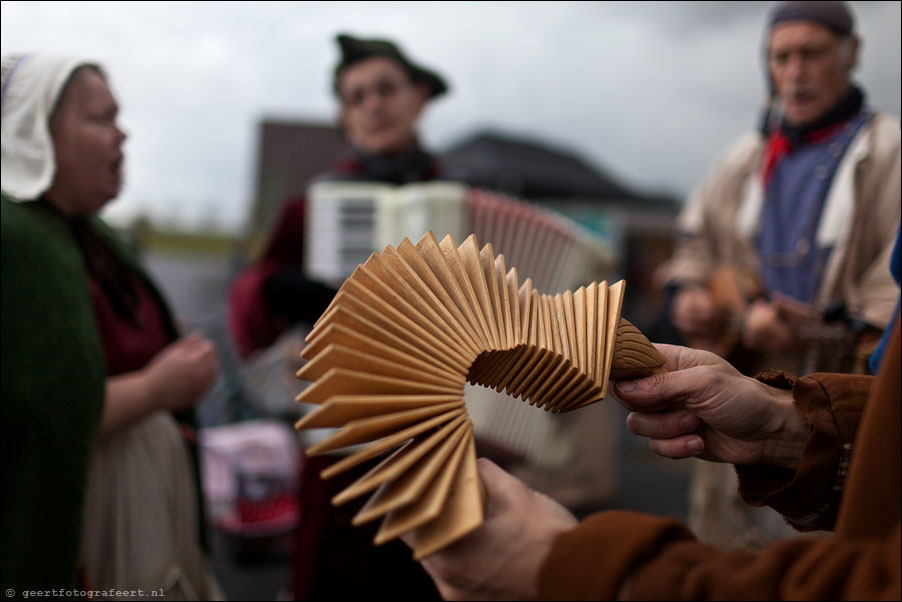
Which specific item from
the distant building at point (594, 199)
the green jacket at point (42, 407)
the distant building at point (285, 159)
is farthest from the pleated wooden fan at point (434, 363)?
the distant building at point (594, 199)

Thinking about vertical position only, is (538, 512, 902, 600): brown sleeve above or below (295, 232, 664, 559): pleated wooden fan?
below

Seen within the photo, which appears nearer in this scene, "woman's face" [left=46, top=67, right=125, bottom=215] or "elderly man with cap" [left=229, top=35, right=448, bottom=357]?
"woman's face" [left=46, top=67, right=125, bottom=215]

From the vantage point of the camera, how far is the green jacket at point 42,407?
114 centimetres

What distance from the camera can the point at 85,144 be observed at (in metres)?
1.38

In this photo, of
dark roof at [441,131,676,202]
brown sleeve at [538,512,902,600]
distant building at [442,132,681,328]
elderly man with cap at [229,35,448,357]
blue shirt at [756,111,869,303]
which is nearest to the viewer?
brown sleeve at [538,512,902,600]

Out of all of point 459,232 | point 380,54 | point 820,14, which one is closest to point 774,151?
point 820,14

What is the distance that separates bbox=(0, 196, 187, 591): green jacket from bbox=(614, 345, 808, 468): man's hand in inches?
37.6

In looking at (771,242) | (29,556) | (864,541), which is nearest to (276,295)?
(29,556)

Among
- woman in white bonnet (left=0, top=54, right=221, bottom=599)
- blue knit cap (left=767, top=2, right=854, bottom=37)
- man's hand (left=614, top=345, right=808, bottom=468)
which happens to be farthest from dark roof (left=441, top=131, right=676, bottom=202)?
man's hand (left=614, top=345, right=808, bottom=468)

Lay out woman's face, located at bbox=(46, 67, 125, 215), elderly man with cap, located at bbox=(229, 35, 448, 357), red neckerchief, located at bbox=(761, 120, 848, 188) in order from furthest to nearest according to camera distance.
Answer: elderly man with cap, located at bbox=(229, 35, 448, 357) < red neckerchief, located at bbox=(761, 120, 848, 188) < woman's face, located at bbox=(46, 67, 125, 215)

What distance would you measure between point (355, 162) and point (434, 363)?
6.03 ft

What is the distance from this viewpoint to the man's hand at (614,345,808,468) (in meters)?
0.82

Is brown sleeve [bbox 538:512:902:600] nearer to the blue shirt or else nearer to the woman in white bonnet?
the woman in white bonnet

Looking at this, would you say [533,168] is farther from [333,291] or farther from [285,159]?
[333,291]
